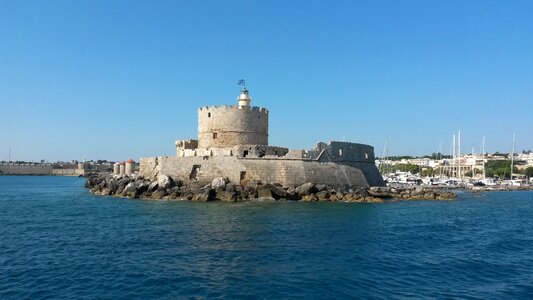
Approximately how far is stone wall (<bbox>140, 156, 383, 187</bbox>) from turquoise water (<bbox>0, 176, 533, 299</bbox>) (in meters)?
5.52

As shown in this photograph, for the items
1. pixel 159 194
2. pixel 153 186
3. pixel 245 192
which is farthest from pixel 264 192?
pixel 153 186

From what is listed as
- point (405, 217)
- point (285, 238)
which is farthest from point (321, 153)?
point (285, 238)

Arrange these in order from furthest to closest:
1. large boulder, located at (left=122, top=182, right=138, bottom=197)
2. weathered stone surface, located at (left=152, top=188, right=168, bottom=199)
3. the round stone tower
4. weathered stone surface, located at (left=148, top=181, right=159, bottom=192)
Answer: the round stone tower → large boulder, located at (left=122, top=182, right=138, bottom=197) → weathered stone surface, located at (left=148, top=181, right=159, bottom=192) → weathered stone surface, located at (left=152, top=188, right=168, bottom=199)

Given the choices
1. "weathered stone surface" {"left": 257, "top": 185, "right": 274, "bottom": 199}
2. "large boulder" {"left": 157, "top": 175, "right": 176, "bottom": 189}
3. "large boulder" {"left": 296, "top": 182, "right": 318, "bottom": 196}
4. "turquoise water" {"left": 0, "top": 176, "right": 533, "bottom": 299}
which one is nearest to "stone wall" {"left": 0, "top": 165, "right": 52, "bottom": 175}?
"large boulder" {"left": 157, "top": 175, "right": 176, "bottom": 189}

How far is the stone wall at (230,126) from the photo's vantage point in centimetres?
2570

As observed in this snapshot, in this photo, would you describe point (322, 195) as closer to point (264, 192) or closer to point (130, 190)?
point (264, 192)

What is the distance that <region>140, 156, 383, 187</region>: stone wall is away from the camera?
22469 millimetres

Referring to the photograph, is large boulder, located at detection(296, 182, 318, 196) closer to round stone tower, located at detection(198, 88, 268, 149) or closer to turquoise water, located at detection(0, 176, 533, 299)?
turquoise water, located at detection(0, 176, 533, 299)

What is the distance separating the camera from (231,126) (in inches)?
1012

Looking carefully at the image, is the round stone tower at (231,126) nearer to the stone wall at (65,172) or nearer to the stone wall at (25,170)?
the stone wall at (65,172)

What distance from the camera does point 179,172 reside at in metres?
24.1

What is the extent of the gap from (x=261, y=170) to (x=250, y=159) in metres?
0.81

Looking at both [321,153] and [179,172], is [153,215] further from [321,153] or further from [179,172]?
[321,153]

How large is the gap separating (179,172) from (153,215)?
825 centimetres
